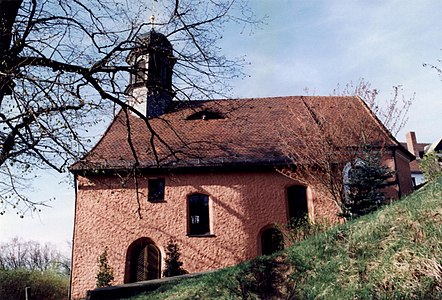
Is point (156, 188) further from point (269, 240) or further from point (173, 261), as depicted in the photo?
point (269, 240)

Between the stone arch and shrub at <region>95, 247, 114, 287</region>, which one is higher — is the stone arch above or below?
above

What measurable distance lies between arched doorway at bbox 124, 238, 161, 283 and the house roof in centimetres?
307

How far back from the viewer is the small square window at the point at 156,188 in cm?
1497

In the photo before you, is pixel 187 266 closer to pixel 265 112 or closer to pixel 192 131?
pixel 192 131

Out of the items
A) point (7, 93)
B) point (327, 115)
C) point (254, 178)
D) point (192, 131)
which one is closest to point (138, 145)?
point (192, 131)

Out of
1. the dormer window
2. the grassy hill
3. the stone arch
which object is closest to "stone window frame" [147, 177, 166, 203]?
the dormer window

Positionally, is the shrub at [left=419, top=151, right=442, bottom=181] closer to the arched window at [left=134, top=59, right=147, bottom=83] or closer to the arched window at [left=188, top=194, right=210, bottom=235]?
the arched window at [left=188, top=194, right=210, bottom=235]

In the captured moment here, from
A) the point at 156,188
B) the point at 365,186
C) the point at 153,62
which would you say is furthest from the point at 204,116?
the point at 153,62

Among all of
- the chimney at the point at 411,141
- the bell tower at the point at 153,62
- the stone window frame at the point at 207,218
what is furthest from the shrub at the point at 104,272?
the chimney at the point at 411,141

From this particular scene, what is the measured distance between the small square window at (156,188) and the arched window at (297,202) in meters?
5.09

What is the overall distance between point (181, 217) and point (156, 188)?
160 centimetres

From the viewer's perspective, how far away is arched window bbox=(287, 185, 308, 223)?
588 inches

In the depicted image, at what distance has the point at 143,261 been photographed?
14.3 m

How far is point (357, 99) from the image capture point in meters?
18.4
